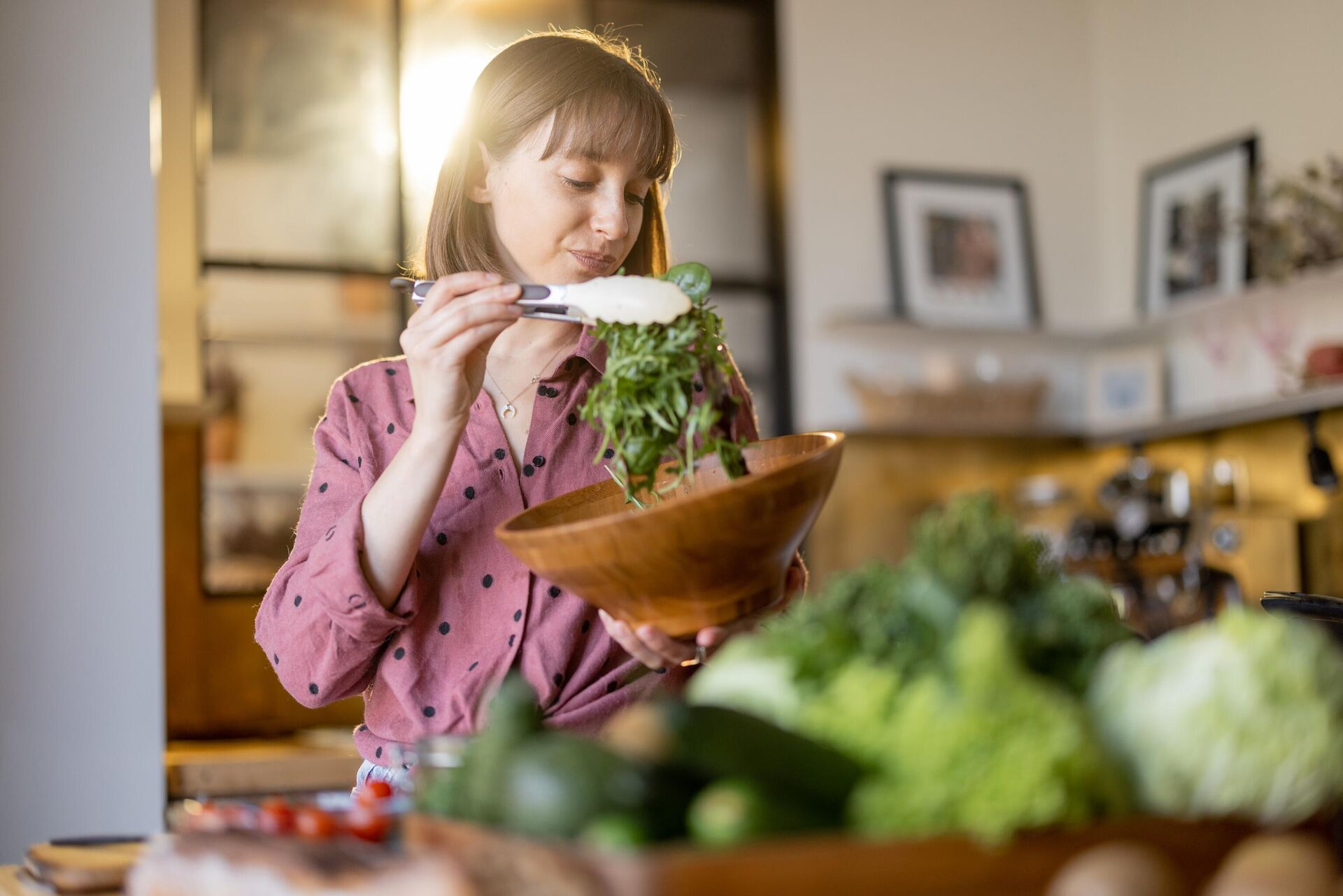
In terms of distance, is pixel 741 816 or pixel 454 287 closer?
pixel 741 816

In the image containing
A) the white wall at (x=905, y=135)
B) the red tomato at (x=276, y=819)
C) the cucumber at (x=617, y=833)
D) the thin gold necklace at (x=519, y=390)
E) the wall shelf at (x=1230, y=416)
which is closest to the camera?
the cucumber at (x=617, y=833)

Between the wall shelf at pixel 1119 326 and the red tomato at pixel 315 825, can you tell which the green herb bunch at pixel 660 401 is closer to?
the red tomato at pixel 315 825

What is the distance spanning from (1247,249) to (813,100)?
1.38 metres

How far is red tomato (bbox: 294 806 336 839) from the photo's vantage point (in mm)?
833

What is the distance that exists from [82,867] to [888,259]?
12.7 ft

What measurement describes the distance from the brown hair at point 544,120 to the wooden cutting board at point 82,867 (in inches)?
30.6

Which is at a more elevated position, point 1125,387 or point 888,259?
point 888,259

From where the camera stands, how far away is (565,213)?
1.43m

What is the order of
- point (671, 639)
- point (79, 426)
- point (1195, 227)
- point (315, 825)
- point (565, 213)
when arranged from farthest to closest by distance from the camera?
point (1195, 227), point (79, 426), point (565, 213), point (671, 639), point (315, 825)

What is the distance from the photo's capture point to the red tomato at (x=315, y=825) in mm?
833

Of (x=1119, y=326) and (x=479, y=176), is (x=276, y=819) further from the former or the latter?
(x=1119, y=326)

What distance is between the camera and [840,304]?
455 cm

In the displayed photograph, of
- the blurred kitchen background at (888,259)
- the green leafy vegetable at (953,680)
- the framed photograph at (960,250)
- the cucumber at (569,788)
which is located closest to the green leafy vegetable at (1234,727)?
the green leafy vegetable at (953,680)

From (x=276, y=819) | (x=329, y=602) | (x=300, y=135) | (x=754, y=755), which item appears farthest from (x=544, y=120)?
(x=300, y=135)
